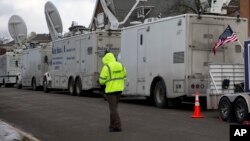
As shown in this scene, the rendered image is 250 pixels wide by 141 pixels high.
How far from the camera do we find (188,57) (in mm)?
16812

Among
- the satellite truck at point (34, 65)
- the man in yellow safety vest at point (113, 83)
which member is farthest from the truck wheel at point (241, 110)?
the satellite truck at point (34, 65)

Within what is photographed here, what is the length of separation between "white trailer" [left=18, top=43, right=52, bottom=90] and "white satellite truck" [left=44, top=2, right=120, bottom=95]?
6.43 feet

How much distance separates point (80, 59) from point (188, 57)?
39.0 ft

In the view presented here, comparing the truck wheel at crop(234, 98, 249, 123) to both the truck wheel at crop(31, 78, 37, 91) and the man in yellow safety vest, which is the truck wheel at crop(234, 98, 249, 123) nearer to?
the man in yellow safety vest

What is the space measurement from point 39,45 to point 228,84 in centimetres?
2478

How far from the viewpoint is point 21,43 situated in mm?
52531

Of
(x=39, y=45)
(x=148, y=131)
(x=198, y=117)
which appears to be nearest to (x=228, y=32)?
(x=198, y=117)

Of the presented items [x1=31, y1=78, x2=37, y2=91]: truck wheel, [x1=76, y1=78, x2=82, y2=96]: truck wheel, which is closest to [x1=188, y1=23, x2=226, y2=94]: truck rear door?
[x1=76, y1=78, x2=82, y2=96]: truck wheel

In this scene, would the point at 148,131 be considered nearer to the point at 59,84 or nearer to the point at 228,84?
the point at 228,84

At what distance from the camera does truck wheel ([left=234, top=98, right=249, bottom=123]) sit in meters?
12.6

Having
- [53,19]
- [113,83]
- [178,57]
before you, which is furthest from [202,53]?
[53,19]

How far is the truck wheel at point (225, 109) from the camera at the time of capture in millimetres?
13266

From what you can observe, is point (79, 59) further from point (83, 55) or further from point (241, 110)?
point (241, 110)

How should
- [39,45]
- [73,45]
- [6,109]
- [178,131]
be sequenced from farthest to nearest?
[39,45], [73,45], [6,109], [178,131]
